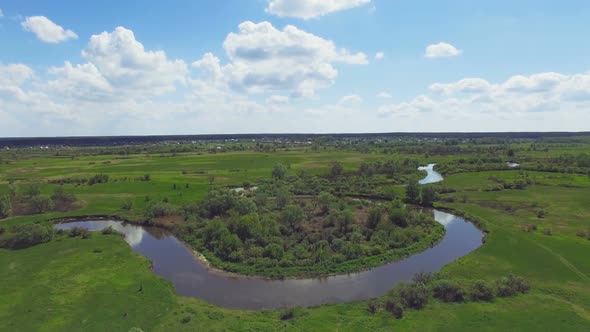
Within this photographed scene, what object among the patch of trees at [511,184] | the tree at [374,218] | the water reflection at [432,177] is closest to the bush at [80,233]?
the tree at [374,218]

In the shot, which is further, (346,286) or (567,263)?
(567,263)

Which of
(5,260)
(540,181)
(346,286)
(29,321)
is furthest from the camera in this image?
(540,181)

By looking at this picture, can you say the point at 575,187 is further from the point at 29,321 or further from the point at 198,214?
the point at 29,321

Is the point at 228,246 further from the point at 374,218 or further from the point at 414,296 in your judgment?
the point at 414,296

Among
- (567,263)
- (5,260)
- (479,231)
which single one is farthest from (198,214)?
(567,263)

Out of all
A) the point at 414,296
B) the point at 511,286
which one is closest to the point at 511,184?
the point at 511,286

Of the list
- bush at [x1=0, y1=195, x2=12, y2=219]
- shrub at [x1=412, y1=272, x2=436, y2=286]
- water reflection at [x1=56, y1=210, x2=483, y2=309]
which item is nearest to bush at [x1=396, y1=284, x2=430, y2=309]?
shrub at [x1=412, y1=272, x2=436, y2=286]

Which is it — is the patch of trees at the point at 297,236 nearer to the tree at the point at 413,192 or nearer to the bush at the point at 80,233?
the bush at the point at 80,233
